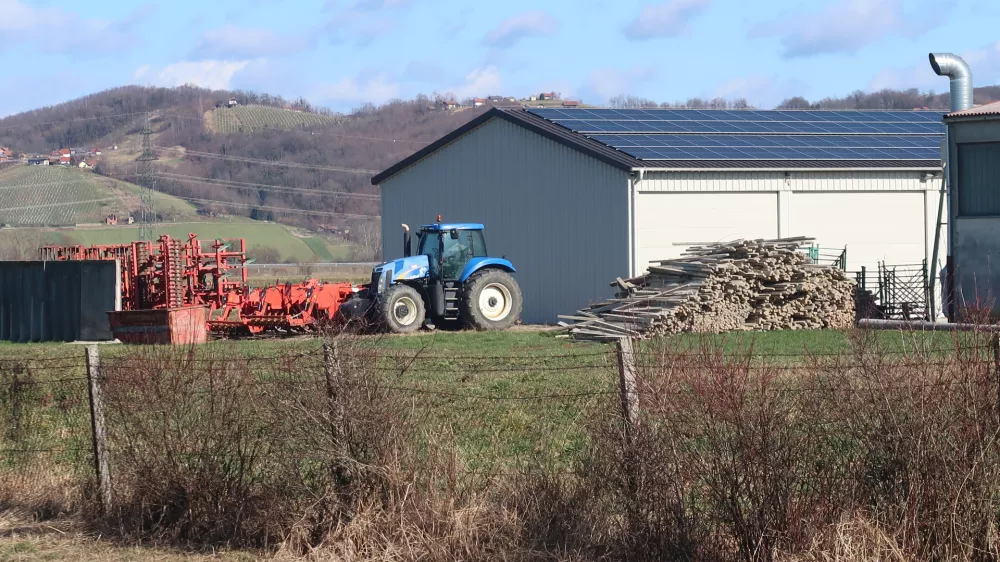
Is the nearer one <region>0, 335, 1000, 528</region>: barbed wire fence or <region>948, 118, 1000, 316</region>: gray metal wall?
<region>0, 335, 1000, 528</region>: barbed wire fence

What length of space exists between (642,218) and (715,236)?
1939 millimetres

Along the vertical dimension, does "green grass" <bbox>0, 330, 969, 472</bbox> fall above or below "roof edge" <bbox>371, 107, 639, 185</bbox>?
below

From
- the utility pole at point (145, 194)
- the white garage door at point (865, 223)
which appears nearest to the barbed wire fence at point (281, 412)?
the white garage door at point (865, 223)

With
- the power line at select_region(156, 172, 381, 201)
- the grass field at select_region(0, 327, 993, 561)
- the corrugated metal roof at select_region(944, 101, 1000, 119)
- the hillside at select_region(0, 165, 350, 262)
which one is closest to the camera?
the grass field at select_region(0, 327, 993, 561)

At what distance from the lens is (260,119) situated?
15388 cm

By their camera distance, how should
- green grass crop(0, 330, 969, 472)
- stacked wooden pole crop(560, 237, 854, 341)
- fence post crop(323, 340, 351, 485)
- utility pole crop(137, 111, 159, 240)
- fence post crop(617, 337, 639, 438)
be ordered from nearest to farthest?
1. fence post crop(617, 337, 639, 438)
2. fence post crop(323, 340, 351, 485)
3. green grass crop(0, 330, 969, 472)
4. stacked wooden pole crop(560, 237, 854, 341)
5. utility pole crop(137, 111, 159, 240)

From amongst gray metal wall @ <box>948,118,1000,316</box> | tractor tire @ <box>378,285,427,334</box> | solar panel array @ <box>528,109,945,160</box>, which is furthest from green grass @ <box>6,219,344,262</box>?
gray metal wall @ <box>948,118,1000,316</box>

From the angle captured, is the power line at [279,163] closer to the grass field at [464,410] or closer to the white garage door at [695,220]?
the white garage door at [695,220]

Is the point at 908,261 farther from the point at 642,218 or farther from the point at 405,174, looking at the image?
the point at 405,174

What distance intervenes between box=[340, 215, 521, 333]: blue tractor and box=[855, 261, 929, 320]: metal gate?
23.8ft

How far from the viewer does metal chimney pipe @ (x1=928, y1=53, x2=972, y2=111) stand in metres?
28.7

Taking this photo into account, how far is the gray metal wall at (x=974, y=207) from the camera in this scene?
2258cm

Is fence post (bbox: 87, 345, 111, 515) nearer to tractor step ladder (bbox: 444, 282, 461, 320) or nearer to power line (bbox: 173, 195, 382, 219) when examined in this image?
tractor step ladder (bbox: 444, 282, 461, 320)

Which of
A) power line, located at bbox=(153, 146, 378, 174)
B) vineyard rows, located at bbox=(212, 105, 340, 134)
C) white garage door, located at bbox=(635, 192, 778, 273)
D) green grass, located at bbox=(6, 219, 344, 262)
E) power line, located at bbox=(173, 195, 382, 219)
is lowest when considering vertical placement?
white garage door, located at bbox=(635, 192, 778, 273)
